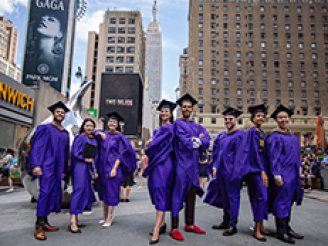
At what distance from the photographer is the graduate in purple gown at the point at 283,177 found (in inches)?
159

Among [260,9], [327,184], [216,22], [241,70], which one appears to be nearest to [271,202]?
[327,184]

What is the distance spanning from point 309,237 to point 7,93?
13006mm

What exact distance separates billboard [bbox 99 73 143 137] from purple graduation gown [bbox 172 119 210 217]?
112 feet

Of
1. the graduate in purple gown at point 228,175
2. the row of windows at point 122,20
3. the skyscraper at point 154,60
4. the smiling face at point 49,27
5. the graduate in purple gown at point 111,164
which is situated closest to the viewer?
the graduate in purple gown at point 228,175

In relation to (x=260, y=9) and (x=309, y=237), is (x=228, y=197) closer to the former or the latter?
(x=309, y=237)

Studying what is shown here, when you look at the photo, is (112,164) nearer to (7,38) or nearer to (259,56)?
(259,56)

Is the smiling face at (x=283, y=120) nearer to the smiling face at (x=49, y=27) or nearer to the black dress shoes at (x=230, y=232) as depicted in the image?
the black dress shoes at (x=230, y=232)

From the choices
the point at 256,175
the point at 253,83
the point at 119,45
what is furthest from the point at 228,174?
the point at 253,83

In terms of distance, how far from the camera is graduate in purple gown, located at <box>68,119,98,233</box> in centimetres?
434

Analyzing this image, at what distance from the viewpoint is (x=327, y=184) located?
11742 mm

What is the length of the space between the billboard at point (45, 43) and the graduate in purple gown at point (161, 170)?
18.8m

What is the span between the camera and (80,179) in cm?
449

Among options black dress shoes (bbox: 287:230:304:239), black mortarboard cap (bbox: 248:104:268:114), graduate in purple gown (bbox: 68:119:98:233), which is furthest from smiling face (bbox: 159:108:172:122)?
black dress shoes (bbox: 287:230:304:239)

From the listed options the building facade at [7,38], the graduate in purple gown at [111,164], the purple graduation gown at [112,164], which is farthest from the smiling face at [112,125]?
the building facade at [7,38]
